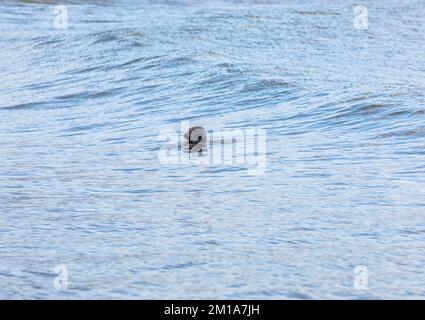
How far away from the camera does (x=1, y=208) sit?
4734 mm

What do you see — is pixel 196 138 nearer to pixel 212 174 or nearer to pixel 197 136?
pixel 197 136

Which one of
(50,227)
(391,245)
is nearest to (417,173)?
(391,245)

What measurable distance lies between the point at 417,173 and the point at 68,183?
1885 millimetres

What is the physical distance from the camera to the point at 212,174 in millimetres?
5391

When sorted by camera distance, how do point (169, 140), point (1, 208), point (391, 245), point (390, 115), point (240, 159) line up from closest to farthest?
point (391, 245)
point (1, 208)
point (240, 159)
point (169, 140)
point (390, 115)

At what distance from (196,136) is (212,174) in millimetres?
1282

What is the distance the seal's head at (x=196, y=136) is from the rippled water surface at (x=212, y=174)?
208mm

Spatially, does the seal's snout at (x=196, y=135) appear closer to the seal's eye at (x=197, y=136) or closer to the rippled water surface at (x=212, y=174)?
the seal's eye at (x=197, y=136)

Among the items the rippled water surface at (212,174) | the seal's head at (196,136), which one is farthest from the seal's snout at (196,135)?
the rippled water surface at (212,174)

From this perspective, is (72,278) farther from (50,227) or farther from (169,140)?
(169,140)
